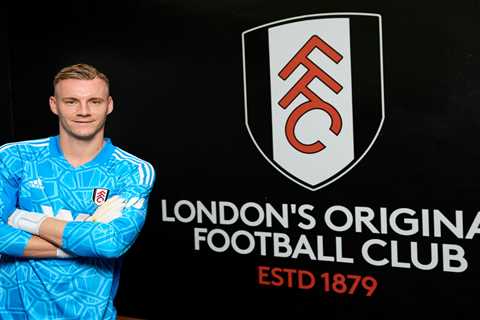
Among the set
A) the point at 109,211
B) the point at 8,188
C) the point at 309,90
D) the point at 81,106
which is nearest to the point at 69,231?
the point at 109,211

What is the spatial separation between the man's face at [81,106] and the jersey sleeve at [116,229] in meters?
0.18

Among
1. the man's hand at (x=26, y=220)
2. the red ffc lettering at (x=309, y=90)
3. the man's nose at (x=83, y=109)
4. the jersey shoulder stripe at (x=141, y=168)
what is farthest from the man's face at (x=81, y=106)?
the red ffc lettering at (x=309, y=90)

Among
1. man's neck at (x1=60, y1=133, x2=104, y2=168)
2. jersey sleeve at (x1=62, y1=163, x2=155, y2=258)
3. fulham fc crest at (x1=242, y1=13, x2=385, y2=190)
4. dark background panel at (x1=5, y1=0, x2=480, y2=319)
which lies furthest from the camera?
fulham fc crest at (x1=242, y1=13, x2=385, y2=190)

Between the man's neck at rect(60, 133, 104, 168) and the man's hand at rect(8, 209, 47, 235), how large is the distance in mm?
178

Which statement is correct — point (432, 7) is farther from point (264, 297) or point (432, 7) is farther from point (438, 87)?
point (264, 297)

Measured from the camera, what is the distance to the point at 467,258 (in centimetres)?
276

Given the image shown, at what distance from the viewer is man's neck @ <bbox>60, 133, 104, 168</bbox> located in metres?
2.02

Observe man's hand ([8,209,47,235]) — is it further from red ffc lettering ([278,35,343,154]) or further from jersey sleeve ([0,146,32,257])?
red ffc lettering ([278,35,343,154])

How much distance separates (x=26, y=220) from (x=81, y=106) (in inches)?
14.0

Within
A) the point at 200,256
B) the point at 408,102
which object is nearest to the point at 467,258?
the point at 408,102

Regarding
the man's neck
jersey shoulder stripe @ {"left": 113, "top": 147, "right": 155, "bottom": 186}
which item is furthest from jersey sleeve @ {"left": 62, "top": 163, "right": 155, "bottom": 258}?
the man's neck

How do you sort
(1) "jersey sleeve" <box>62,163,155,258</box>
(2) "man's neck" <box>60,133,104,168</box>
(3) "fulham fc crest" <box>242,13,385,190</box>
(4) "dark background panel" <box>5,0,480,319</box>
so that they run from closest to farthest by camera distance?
(1) "jersey sleeve" <box>62,163,155,258</box>, (2) "man's neck" <box>60,133,104,168</box>, (4) "dark background panel" <box>5,0,480,319</box>, (3) "fulham fc crest" <box>242,13,385,190</box>

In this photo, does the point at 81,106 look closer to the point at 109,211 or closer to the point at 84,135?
the point at 84,135

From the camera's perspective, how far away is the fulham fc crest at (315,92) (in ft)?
9.40
